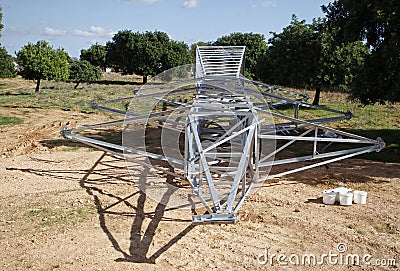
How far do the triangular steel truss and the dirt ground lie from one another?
527 millimetres

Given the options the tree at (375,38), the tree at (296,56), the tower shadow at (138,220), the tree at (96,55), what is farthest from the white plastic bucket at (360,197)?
the tree at (96,55)

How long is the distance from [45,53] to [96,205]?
22346mm

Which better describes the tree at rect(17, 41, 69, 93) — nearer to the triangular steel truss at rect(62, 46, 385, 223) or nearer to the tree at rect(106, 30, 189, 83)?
the tree at rect(106, 30, 189, 83)

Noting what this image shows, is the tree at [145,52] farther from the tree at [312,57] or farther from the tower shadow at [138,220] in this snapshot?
the tower shadow at [138,220]

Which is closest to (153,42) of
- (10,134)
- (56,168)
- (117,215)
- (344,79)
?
(344,79)

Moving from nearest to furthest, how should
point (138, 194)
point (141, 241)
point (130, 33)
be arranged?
point (141, 241)
point (138, 194)
point (130, 33)

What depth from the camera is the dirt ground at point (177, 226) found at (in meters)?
4.64

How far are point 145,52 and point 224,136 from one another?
3764cm

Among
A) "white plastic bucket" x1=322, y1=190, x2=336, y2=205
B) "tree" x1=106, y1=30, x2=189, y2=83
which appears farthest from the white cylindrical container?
"tree" x1=106, y1=30, x2=189, y2=83

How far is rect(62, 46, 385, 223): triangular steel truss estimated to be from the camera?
479 cm

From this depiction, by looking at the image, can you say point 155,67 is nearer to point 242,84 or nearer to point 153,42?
point 153,42

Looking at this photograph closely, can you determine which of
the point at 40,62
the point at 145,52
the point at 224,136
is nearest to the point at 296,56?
the point at 224,136

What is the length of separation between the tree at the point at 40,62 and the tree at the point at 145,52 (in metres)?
15.0

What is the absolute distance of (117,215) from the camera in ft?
19.7
